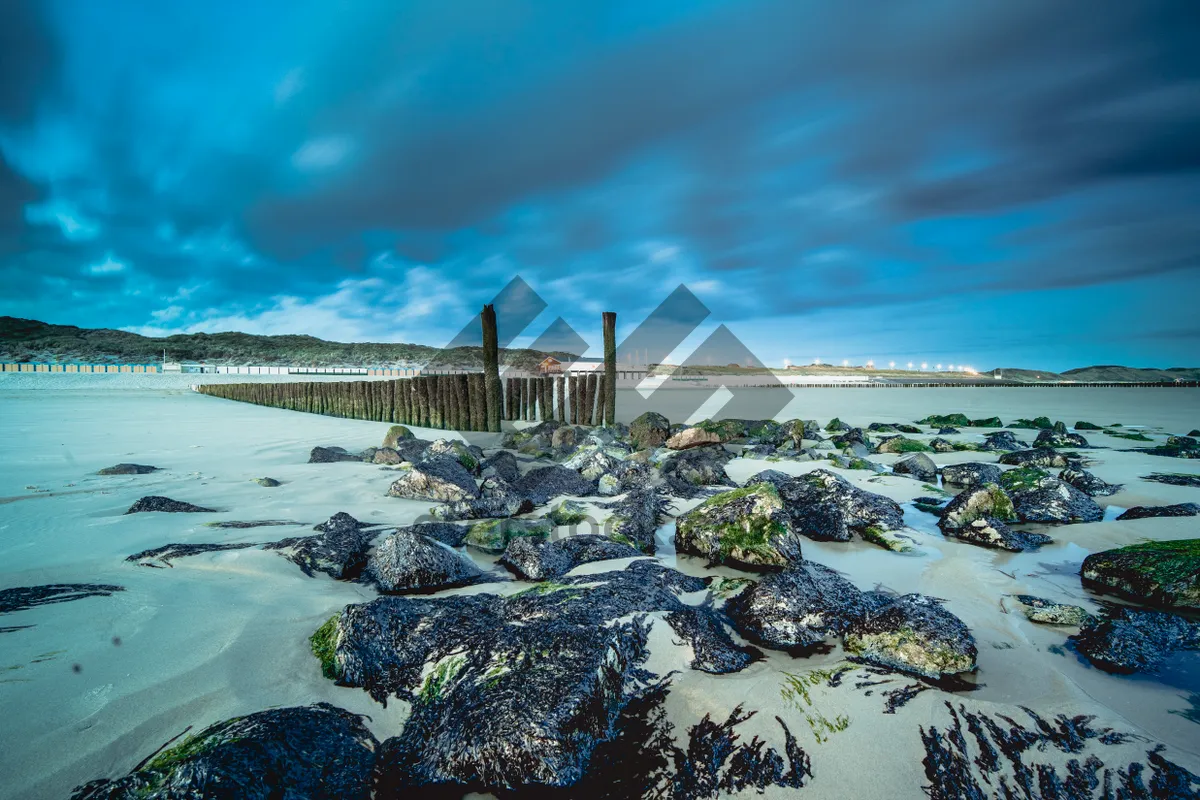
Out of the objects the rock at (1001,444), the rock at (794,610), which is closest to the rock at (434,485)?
the rock at (794,610)

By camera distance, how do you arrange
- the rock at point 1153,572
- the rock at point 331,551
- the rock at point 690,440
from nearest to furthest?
the rock at point 1153,572
the rock at point 331,551
the rock at point 690,440

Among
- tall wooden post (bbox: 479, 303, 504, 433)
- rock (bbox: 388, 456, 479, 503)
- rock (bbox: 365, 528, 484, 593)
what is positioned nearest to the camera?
rock (bbox: 365, 528, 484, 593)

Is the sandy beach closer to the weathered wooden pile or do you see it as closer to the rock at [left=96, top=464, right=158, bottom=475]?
the rock at [left=96, top=464, right=158, bottom=475]

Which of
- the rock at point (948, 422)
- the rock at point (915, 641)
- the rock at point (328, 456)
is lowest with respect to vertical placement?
the rock at point (915, 641)

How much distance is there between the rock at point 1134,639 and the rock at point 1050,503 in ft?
6.09

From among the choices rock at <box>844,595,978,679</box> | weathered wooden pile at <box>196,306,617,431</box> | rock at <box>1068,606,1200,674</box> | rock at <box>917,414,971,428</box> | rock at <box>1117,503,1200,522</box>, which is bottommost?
rock at <box>1068,606,1200,674</box>

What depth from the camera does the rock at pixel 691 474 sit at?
525cm

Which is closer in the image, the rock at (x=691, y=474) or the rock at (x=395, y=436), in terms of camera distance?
the rock at (x=691, y=474)

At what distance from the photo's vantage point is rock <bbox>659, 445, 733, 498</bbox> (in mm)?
5246

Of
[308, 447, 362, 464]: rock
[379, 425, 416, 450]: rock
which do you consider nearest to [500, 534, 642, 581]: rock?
[308, 447, 362, 464]: rock

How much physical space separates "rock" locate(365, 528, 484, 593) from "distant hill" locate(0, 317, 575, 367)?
53.2 metres

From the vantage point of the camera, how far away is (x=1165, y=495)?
4887mm

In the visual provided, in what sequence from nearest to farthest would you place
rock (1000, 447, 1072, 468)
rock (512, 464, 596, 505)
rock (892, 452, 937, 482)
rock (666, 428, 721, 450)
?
rock (512, 464, 596, 505) < rock (892, 452, 937, 482) < rock (1000, 447, 1072, 468) < rock (666, 428, 721, 450)

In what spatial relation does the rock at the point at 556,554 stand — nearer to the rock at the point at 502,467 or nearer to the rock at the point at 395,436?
the rock at the point at 502,467
